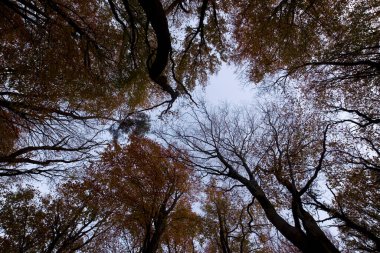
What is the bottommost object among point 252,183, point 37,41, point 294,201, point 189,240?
point 294,201

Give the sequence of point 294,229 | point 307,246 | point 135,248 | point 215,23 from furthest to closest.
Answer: point 135,248
point 215,23
point 294,229
point 307,246

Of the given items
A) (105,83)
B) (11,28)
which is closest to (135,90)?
(105,83)

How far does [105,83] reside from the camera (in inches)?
319

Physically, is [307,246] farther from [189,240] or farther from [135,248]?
[135,248]

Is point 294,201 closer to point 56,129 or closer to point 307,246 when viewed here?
point 307,246

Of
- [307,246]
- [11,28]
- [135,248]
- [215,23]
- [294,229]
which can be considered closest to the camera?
[307,246]

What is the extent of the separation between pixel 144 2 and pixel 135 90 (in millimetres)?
4441

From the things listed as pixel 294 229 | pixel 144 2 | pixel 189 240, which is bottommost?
pixel 294 229

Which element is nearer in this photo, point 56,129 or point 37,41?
point 37,41

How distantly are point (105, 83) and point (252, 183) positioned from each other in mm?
5959

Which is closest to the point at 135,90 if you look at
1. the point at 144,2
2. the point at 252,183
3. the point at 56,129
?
the point at 56,129

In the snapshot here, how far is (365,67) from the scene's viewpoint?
6855mm

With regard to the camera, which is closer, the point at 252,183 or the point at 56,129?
the point at 252,183

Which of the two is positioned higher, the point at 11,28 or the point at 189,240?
the point at 11,28
